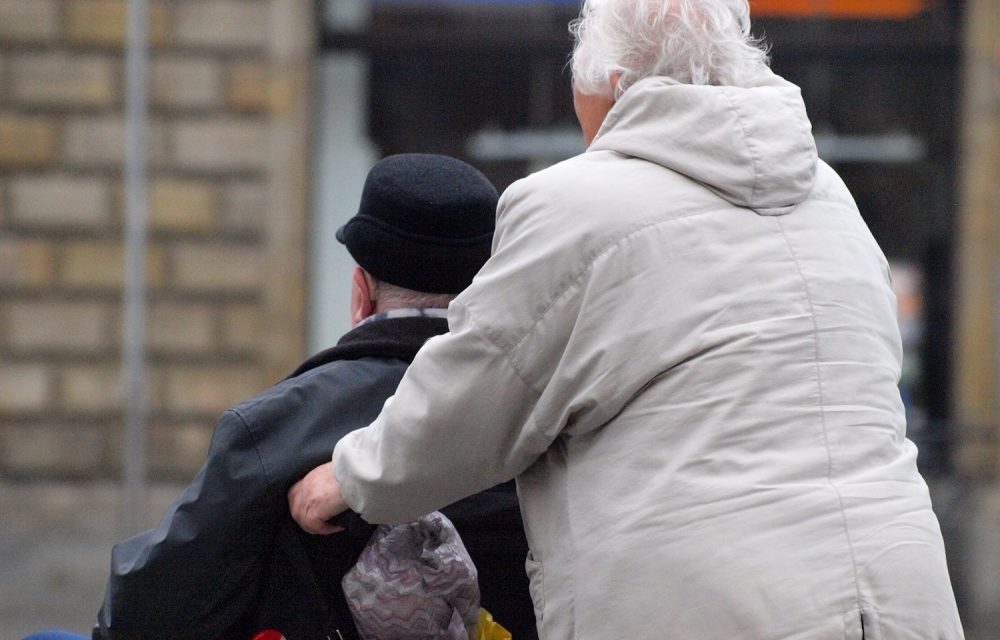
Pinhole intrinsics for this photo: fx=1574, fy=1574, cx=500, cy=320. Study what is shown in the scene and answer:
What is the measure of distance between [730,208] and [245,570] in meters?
0.91

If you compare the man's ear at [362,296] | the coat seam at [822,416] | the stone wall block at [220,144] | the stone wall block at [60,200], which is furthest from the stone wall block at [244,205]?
the coat seam at [822,416]

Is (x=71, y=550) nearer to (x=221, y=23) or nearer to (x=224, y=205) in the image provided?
(x=224, y=205)

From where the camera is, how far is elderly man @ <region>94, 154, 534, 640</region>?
2338mm

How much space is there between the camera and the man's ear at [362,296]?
262 cm

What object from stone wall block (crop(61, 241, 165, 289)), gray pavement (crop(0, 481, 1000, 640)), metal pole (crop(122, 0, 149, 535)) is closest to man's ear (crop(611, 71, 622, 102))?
gray pavement (crop(0, 481, 1000, 640))

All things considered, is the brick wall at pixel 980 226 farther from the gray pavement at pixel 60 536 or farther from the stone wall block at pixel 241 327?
the gray pavement at pixel 60 536

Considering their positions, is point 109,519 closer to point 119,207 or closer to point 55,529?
point 55,529

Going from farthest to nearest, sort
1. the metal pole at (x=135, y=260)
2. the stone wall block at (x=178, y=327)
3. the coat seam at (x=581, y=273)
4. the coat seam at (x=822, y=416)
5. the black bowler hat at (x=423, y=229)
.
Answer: the stone wall block at (x=178, y=327) → the metal pole at (x=135, y=260) → the black bowler hat at (x=423, y=229) → the coat seam at (x=581, y=273) → the coat seam at (x=822, y=416)

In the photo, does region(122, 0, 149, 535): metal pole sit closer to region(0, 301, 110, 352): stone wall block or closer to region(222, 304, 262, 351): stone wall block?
region(0, 301, 110, 352): stone wall block

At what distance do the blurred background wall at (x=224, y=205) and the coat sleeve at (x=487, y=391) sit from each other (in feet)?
24.2

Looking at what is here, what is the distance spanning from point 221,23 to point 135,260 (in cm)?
152

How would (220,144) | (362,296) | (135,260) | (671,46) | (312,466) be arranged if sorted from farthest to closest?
(220,144), (135,260), (362,296), (312,466), (671,46)

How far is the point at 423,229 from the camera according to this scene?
254 centimetres

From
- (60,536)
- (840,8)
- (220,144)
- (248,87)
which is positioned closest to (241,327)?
(220,144)
